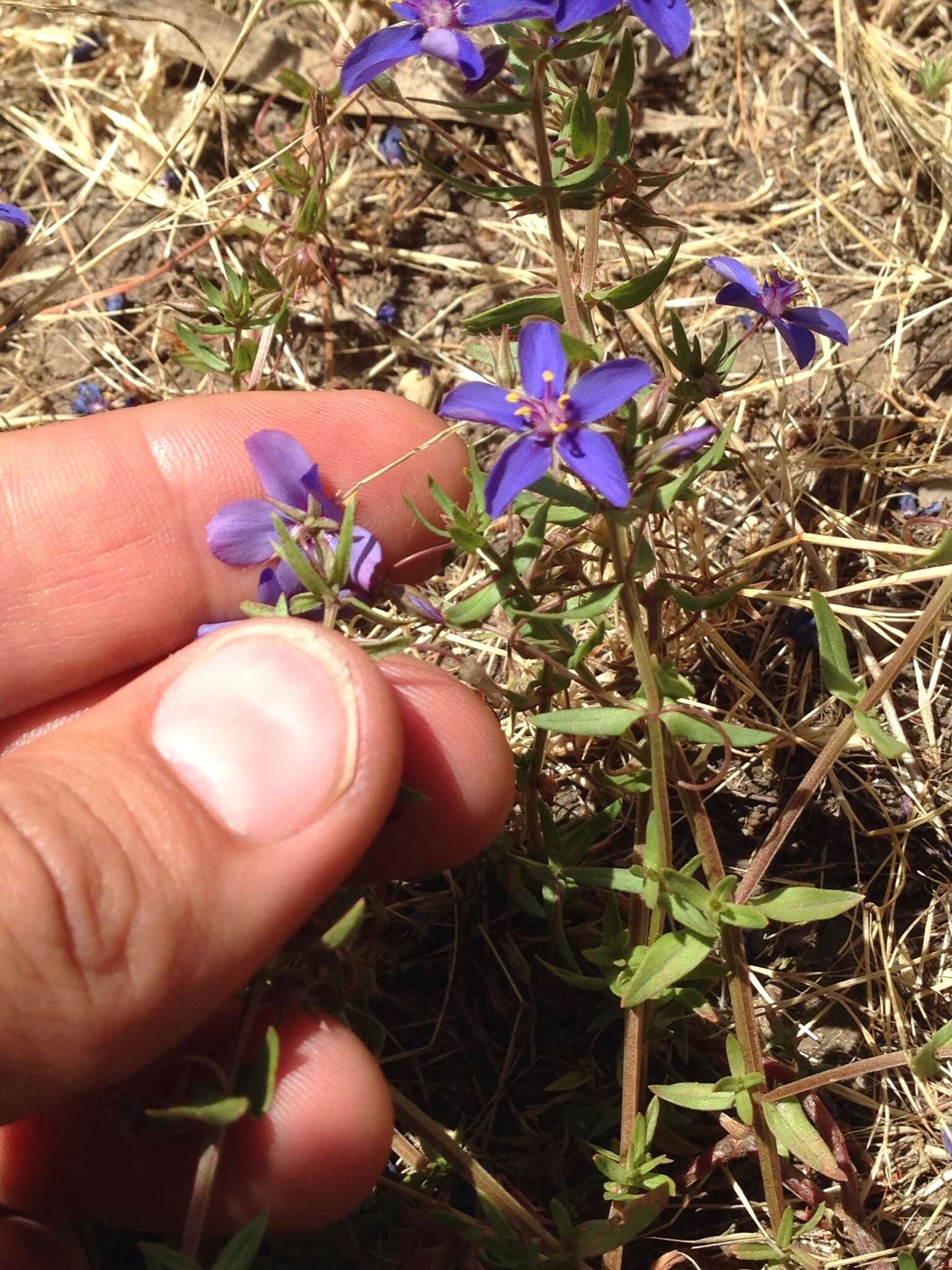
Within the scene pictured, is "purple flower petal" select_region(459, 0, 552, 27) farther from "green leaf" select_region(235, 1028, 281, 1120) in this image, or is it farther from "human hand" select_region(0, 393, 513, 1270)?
"green leaf" select_region(235, 1028, 281, 1120)

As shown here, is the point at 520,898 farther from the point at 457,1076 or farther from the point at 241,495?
the point at 241,495

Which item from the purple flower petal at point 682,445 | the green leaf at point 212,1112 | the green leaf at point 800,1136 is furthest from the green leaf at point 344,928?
the green leaf at point 800,1136

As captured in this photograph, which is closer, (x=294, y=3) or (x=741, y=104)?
(x=294, y=3)

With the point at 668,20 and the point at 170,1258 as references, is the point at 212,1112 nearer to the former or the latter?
the point at 170,1258

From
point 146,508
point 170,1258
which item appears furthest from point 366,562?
point 170,1258

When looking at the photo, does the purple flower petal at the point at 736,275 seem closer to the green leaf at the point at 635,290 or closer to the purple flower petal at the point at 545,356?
the green leaf at the point at 635,290

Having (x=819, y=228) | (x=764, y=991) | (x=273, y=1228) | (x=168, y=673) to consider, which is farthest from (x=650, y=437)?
(x=819, y=228)
